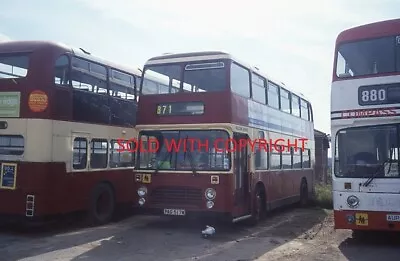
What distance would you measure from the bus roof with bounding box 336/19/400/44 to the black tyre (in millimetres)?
8182

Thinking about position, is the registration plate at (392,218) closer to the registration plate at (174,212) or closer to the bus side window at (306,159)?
the registration plate at (174,212)

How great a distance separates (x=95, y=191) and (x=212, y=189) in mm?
3345

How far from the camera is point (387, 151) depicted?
933cm

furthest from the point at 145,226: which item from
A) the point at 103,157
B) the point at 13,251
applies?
the point at 13,251

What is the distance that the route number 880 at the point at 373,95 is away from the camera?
953 centimetres

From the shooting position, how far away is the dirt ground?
28.6 ft

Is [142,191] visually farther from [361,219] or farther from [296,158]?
[296,158]

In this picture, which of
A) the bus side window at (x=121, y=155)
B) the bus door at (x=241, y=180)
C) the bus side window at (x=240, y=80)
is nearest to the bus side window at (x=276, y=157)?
the bus door at (x=241, y=180)

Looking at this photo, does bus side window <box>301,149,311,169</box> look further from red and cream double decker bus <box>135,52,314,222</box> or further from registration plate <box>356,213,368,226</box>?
registration plate <box>356,213,368,226</box>

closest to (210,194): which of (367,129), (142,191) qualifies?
(142,191)

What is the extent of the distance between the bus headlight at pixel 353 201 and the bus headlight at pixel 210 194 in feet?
9.52

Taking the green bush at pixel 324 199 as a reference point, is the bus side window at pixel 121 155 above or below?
above

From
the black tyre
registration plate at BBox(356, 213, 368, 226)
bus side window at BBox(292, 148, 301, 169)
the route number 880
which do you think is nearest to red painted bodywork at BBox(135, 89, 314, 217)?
registration plate at BBox(356, 213, 368, 226)

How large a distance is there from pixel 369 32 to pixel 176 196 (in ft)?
18.2
